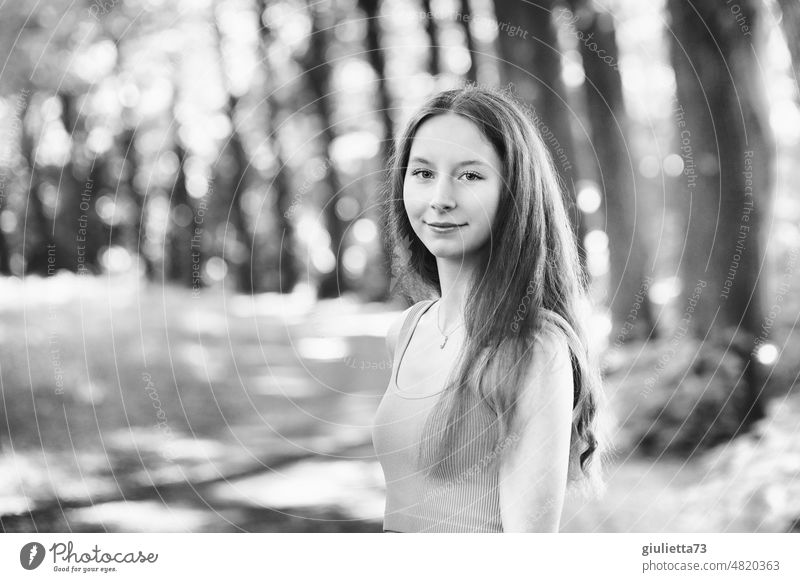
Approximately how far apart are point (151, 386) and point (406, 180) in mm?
853

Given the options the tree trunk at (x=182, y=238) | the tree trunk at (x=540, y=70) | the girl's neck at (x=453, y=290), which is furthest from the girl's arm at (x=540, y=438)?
the tree trunk at (x=182, y=238)

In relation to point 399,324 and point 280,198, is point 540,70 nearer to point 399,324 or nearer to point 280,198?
point 280,198

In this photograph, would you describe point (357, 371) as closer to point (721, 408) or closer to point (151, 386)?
point (151, 386)

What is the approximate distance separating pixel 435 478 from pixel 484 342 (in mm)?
160

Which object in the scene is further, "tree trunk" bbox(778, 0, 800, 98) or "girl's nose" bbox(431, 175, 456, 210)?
"tree trunk" bbox(778, 0, 800, 98)

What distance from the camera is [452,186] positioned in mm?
953

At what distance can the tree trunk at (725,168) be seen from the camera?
1.64 metres

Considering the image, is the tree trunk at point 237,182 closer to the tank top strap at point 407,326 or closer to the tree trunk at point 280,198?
the tree trunk at point 280,198

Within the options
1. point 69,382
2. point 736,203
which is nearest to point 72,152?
point 69,382

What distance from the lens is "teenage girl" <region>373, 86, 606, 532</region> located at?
2.74ft

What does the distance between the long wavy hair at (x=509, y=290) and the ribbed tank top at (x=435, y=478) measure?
0.01 m

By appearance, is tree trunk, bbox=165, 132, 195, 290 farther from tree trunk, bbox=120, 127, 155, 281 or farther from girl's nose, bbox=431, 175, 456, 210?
girl's nose, bbox=431, 175, 456, 210

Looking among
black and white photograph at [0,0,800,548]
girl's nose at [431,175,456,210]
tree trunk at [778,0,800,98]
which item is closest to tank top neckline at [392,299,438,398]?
girl's nose at [431,175,456,210]
